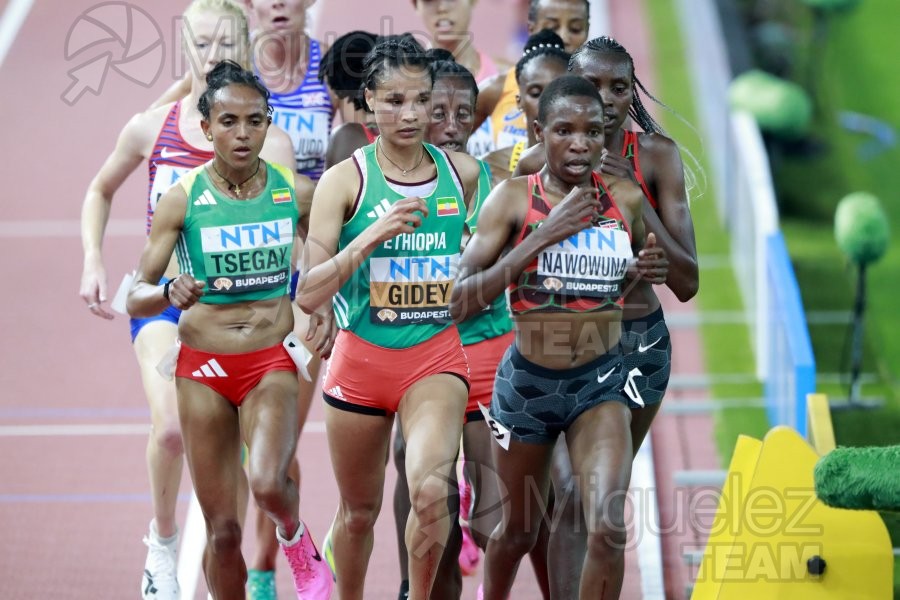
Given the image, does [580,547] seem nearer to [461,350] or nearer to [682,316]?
[461,350]

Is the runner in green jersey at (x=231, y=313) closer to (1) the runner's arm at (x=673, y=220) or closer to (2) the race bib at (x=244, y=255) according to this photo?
(2) the race bib at (x=244, y=255)

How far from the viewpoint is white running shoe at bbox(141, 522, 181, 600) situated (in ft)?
22.6

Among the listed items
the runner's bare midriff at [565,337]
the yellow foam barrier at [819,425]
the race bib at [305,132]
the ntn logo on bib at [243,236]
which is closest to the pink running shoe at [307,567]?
the ntn logo on bib at [243,236]

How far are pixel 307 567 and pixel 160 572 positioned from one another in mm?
870

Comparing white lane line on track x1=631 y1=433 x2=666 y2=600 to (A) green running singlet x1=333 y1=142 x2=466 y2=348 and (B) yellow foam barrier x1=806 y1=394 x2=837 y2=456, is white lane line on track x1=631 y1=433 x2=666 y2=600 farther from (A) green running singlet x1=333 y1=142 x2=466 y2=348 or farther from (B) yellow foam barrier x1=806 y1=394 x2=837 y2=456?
(A) green running singlet x1=333 y1=142 x2=466 y2=348

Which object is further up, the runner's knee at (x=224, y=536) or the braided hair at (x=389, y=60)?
the braided hair at (x=389, y=60)

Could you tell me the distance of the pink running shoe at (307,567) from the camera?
21.0 ft

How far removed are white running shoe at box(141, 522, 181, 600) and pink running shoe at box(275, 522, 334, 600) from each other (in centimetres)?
73

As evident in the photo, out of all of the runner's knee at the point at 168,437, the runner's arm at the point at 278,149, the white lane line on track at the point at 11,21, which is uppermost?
the white lane line on track at the point at 11,21

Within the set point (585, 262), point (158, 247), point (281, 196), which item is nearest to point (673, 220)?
point (585, 262)

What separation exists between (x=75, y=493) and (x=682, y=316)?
5.23m

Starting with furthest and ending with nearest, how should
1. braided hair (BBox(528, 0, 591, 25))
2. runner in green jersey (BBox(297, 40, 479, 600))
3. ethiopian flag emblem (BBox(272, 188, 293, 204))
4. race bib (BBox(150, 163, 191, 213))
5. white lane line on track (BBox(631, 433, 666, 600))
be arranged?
braided hair (BBox(528, 0, 591, 25)), white lane line on track (BBox(631, 433, 666, 600)), race bib (BBox(150, 163, 191, 213)), ethiopian flag emblem (BBox(272, 188, 293, 204)), runner in green jersey (BBox(297, 40, 479, 600))

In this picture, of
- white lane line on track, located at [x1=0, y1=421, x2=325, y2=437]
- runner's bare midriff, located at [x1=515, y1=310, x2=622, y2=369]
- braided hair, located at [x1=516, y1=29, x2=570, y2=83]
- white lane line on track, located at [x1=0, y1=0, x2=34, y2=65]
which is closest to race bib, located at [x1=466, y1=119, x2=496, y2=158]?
braided hair, located at [x1=516, y1=29, x2=570, y2=83]

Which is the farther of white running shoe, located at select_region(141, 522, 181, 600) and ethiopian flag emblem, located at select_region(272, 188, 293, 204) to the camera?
white running shoe, located at select_region(141, 522, 181, 600)
